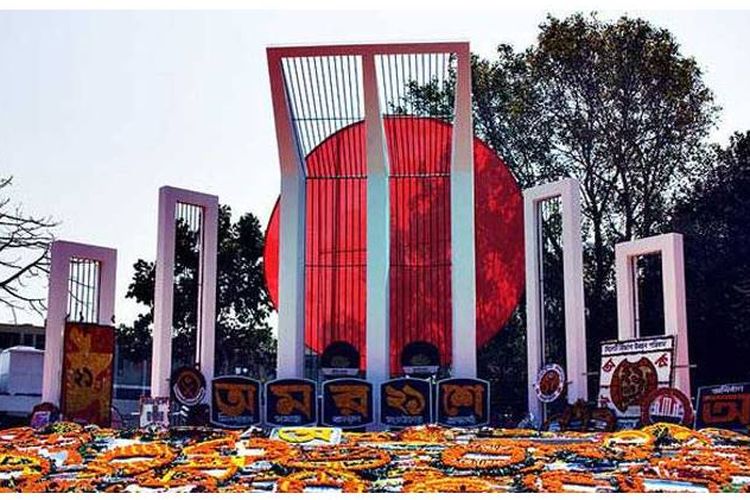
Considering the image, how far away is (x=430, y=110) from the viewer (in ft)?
82.7

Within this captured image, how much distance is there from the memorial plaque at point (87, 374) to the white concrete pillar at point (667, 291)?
23.0 ft

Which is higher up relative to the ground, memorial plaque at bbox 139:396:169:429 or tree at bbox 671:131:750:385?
Result: tree at bbox 671:131:750:385

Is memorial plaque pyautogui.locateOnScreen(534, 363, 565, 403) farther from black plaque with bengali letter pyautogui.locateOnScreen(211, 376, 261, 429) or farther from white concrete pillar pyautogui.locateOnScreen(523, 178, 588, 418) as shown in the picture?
black plaque with bengali letter pyautogui.locateOnScreen(211, 376, 261, 429)

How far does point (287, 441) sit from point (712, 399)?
190 inches

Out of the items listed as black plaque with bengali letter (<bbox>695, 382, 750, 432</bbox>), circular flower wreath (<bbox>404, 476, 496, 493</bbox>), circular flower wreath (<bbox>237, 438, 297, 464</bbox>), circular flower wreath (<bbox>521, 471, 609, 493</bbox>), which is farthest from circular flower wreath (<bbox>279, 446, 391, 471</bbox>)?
black plaque with bengali letter (<bbox>695, 382, 750, 432</bbox>)

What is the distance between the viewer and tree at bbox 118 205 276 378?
86.4ft

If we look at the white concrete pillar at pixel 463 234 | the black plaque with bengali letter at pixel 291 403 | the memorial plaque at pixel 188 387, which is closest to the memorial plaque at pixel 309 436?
the black plaque with bengali letter at pixel 291 403

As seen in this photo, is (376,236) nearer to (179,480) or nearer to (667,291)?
(667,291)

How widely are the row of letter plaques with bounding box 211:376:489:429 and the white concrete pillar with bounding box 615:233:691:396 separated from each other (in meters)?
2.18

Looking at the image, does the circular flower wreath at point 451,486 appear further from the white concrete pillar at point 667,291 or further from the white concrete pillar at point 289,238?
the white concrete pillar at point 289,238

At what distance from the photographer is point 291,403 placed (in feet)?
47.1

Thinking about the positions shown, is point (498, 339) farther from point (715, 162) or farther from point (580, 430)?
point (580, 430)

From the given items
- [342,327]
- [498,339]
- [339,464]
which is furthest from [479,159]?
[339,464]

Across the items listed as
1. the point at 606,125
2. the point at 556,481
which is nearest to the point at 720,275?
the point at 606,125
